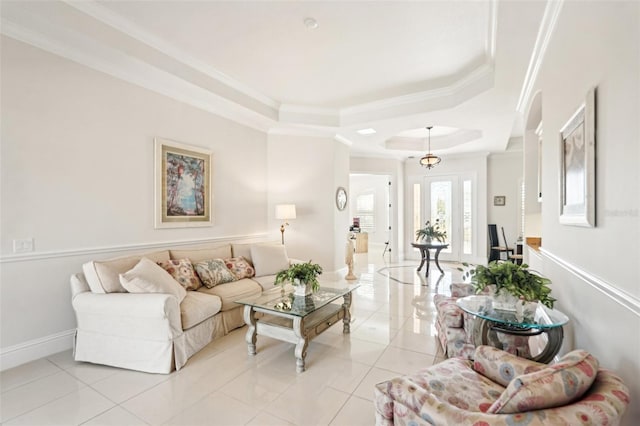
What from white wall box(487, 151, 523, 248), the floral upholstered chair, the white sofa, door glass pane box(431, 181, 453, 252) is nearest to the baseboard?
the white sofa

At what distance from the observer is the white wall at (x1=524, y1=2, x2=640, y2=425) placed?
1.21m

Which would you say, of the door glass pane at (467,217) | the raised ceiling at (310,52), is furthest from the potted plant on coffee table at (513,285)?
the door glass pane at (467,217)

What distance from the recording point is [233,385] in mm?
2309

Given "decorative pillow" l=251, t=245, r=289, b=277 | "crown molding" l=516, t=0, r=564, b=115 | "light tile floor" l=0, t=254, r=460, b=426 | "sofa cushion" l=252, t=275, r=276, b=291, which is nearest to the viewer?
"light tile floor" l=0, t=254, r=460, b=426

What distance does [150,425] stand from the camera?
6.16 ft

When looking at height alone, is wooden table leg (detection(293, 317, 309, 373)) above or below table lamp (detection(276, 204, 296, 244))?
below

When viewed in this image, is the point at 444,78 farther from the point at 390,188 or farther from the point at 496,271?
the point at 390,188

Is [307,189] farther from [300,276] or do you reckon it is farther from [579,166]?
[579,166]

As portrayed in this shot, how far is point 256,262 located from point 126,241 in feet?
5.24

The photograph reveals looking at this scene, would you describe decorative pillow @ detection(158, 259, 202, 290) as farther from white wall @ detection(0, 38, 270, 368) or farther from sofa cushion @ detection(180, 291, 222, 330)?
white wall @ detection(0, 38, 270, 368)

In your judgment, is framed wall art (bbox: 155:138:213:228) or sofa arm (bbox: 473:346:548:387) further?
framed wall art (bbox: 155:138:213:228)

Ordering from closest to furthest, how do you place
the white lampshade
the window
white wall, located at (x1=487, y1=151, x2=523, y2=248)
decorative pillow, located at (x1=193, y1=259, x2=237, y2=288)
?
decorative pillow, located at (x1=193, y1=259, x2=237, y2=288) → the white lampshade → white wall, located at (x1=487, y1=151, x2=523, y2=248) → the window

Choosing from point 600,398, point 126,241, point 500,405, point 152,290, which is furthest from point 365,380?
point 126,241

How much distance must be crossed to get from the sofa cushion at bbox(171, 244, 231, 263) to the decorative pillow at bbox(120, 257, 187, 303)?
0.76 m
